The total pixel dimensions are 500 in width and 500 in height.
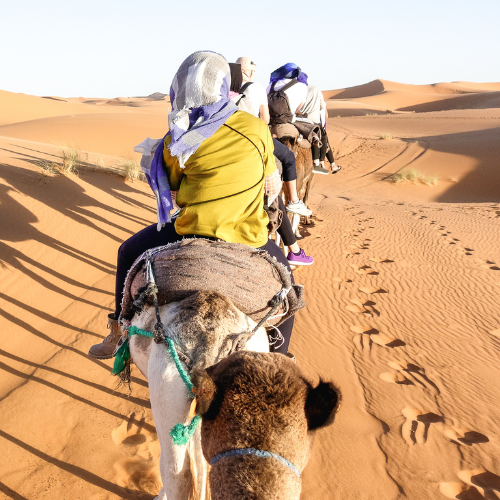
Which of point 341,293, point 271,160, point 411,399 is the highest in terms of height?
point 271,160

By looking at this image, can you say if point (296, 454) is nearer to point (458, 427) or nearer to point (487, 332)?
point (458, 427)

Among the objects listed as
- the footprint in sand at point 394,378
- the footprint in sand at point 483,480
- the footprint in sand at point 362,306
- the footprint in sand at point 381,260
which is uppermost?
the footprint in sand at point 483,480

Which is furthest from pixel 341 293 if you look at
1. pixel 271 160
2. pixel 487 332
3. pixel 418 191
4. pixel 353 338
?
pixel 418 191

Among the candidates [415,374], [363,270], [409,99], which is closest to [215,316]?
[415,374]

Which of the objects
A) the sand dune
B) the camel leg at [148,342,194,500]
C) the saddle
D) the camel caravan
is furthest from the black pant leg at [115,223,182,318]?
the sand dune

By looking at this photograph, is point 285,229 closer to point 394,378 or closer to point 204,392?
point 394,378

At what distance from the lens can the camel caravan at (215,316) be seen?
1.12 meters

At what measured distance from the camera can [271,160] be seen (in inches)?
88.4

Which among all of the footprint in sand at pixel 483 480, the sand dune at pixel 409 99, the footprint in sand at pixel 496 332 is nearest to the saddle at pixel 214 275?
the footprint in sand at pixel 483 480

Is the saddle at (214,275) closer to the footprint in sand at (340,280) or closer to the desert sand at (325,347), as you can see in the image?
the desert sand at (325,347)

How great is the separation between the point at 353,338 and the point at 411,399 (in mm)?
1101

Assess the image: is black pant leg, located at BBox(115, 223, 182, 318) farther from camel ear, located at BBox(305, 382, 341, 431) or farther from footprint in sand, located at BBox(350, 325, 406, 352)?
footprint in sand, located at BBox(350, 325, 406, 352)

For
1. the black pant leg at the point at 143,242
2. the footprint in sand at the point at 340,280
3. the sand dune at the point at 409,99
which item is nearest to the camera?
the black pant leg at the point at 143,242

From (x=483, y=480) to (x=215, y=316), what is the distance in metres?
2.42
